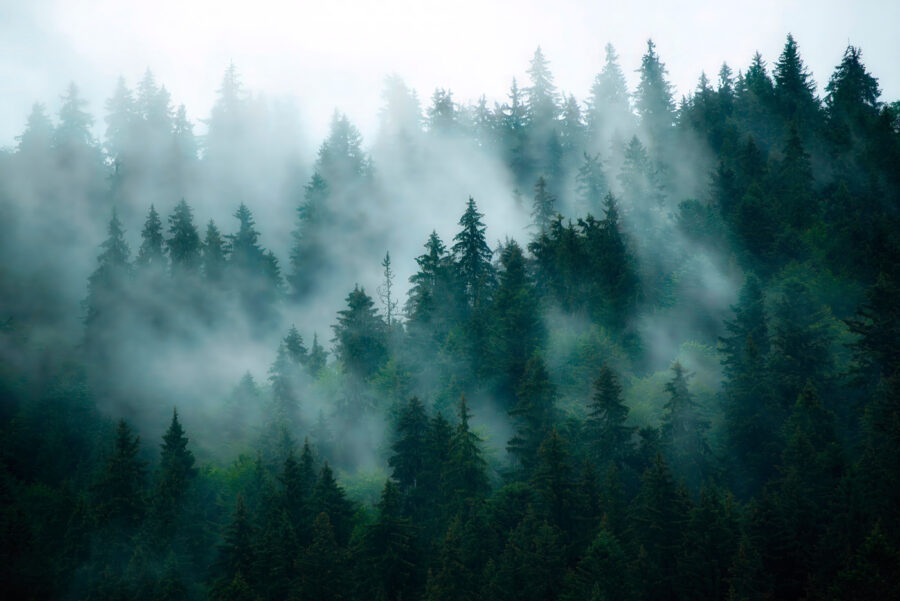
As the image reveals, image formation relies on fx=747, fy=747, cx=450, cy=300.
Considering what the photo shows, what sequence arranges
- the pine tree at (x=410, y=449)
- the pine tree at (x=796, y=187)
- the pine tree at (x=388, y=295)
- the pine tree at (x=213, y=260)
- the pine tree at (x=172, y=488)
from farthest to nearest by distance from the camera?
the pine tree at (x=213, y=260), the pine tree at (x=388, y=295), the pine tree at (x=796, y=187), the pine tree at (x=410, y=449), the pine tree at (x=172, y=488)

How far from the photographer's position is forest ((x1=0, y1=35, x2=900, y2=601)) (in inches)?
1545

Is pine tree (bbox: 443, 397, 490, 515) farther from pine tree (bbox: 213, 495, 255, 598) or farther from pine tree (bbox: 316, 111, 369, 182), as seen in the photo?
pine tree (bbox: 316, 111, 369, 182)

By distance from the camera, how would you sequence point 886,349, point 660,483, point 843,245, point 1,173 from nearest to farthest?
point 660,483
point 886,349
point 843,245
point 1,173

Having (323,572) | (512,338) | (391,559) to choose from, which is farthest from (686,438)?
(323,572)

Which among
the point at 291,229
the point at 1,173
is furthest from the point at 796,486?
the point at 1,173

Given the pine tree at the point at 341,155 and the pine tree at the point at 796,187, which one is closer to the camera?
the pine tree at the point at 796,187

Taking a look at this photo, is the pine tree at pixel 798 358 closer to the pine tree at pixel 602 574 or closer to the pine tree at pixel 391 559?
the pine tree at pixel 602 574

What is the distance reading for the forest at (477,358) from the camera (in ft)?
129


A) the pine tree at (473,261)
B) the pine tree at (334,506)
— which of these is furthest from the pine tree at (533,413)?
the pine tree at (473,261)

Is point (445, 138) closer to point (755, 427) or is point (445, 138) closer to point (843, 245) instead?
point (843, 245)

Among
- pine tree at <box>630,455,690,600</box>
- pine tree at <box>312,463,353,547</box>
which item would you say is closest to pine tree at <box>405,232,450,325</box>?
pine tree at <box>312,463,353,547</box>

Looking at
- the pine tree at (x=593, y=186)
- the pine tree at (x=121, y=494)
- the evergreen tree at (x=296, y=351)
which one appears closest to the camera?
the pine tree at (x=121, y=494)

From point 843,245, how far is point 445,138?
189 feet

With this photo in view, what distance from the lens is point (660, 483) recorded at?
39531 millimetres
